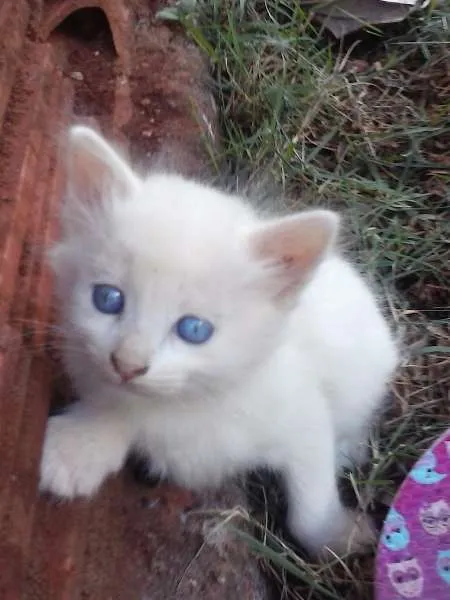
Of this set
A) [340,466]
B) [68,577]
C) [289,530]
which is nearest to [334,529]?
[289,530]

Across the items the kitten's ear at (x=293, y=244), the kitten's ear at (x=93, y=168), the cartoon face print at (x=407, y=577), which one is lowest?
the cartoon face print at (x=407, y=577)

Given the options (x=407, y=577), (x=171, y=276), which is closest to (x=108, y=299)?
(x=171, y=276)

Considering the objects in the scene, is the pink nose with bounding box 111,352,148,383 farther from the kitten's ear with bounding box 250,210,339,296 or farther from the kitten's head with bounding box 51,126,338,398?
the kitten's ear with bounding box 250,210,339,296

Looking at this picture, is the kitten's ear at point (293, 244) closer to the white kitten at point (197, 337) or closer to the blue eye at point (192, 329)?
the white kitten at point (197, 337)

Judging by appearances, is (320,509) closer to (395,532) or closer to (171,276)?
(395,532)

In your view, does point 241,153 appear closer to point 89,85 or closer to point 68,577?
point 89,85

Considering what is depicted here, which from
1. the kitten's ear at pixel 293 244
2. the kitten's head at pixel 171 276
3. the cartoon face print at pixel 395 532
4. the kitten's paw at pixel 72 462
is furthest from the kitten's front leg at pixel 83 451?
the cartoon face print at pixel 395 532

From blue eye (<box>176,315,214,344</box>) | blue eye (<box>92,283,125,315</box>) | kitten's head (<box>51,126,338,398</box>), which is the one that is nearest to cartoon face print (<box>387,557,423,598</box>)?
kitten's head (<box>51,126,338,398</box>)
